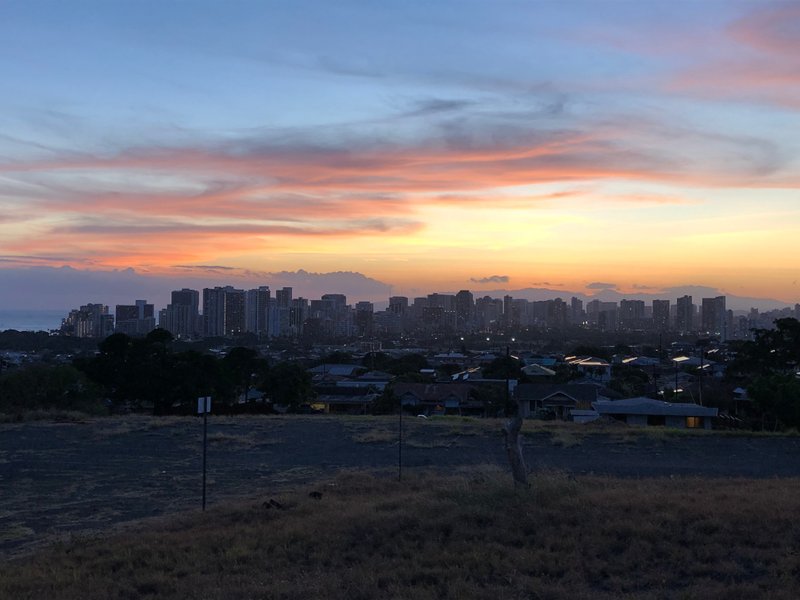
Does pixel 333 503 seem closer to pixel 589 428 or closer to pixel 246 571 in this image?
pixel 246 571

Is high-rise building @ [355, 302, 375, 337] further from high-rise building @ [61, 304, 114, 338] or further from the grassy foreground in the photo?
the grassy foreground

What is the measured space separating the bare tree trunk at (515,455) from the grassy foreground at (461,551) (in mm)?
241

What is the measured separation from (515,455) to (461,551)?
2.97 metres

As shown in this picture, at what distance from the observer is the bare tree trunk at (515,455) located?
457 inches

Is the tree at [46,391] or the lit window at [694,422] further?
the tree at [46,391]

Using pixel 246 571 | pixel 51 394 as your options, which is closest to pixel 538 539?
pixel 246 571

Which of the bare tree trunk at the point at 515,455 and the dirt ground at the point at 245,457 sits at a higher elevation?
the bare tree trunk at the point at 515,455

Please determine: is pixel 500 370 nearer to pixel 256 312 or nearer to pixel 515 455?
pixel 515 455

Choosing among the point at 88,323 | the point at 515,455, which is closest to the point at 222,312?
the point at 88,323

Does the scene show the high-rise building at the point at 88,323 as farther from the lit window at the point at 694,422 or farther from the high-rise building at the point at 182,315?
the lit window at the point at 694,422

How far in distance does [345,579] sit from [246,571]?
4.13 feet

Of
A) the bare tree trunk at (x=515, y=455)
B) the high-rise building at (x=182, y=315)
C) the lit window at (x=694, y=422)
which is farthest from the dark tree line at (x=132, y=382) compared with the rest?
the high-rise building at (x=182, y=315)

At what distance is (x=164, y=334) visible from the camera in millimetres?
40188

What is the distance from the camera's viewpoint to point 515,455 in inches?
465
